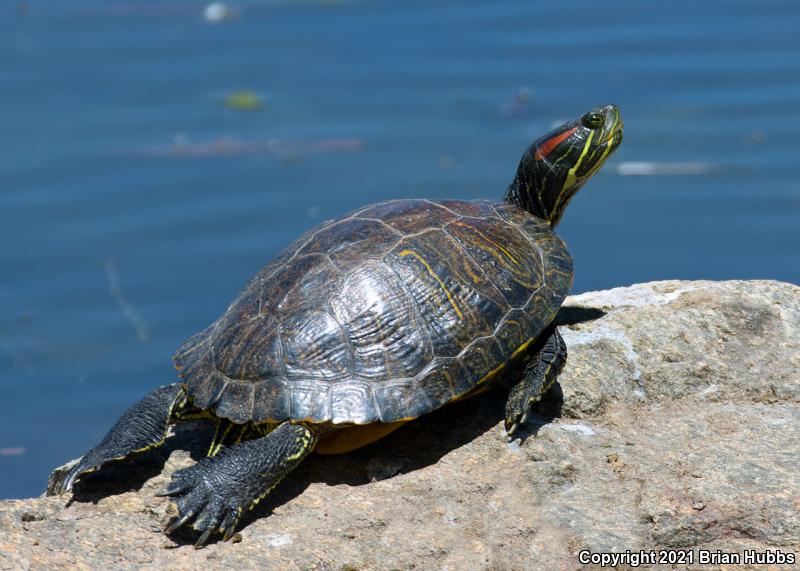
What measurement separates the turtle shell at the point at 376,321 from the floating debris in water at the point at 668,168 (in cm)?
423

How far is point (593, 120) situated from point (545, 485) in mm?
2324

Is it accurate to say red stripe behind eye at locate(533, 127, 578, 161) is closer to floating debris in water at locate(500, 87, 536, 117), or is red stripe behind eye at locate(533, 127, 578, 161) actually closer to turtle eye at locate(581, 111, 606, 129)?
turtle eye at locate(581, 111, 606, 129)

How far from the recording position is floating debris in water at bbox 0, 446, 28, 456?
7.62 metres

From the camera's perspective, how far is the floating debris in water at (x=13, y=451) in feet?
25.0

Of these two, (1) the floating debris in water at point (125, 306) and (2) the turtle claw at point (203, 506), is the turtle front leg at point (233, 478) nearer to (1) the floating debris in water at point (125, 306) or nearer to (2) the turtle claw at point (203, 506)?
(2) the turtle claw at point (203, 506)

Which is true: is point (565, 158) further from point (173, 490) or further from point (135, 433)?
point (173, 490)

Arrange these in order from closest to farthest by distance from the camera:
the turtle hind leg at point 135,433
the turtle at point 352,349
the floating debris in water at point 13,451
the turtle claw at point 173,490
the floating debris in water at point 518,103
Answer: the turtle claw at point 173,490 → the turtle at point 352,349 → the turtle hind leg at point 135,433 → the floating debris in water at point 13,451 → the floating debris in water at point 518,103

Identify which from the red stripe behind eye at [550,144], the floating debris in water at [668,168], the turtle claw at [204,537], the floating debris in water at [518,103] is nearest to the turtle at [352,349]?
the turtle claw at [204,537]

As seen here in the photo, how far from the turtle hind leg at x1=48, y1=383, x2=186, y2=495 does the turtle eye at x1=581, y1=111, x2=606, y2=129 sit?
2.67 meters

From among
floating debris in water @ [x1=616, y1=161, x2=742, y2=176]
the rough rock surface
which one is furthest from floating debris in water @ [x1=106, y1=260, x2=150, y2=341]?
floating debris in water @ [x1=616, y1=161, x2=742, y2=176]

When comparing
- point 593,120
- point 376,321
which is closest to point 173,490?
point 376,321

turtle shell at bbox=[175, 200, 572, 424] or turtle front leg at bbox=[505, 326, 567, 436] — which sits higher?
turtle shell at bbox=[175, 200, 572, 424]

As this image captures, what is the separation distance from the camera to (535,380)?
5305 millimetres

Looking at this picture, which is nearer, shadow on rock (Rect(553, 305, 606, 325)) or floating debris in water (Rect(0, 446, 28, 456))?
shadow on rock (Rect(553, 305, 606, 325))
